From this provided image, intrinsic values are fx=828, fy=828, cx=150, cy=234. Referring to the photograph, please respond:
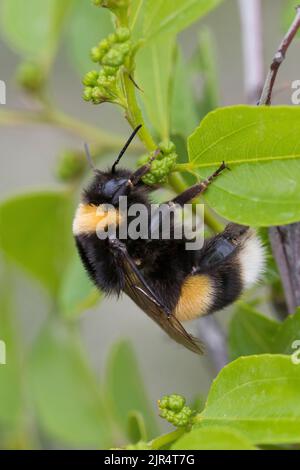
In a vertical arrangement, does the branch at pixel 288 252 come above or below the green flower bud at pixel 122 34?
below

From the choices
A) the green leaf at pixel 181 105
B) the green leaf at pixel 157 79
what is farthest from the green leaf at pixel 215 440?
the green leaf at pixel 181 105

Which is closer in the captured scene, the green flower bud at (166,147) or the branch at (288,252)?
the green flower bud at (166,147)

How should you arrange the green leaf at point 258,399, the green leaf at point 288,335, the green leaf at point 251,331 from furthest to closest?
the green leaf at point 251,331, the green leaf at point 288,335, the green leaf at point 258,399

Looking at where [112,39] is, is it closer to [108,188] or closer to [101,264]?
[108,188]

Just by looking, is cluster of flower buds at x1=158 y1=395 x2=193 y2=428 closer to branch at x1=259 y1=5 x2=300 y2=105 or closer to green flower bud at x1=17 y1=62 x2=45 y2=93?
branch at x1=259 y1=5 x2=300 y2=105

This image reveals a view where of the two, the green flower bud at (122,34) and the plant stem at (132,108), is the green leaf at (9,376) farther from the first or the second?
the green flower bud at (122,34)

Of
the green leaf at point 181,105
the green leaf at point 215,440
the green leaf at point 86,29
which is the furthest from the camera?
the green leaf at point 86,29

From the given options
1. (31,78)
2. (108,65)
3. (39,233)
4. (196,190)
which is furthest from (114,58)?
(39,233)

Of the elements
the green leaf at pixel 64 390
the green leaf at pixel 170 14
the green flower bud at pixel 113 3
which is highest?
the green leaf at pixel 170 14
